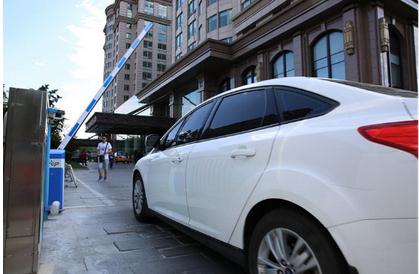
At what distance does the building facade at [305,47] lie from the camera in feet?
48.5

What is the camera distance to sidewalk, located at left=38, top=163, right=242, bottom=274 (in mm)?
3283

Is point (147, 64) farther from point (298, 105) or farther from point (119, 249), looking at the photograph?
point (298, 105)

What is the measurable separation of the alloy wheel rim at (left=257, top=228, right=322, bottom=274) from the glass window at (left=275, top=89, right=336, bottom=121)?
78 centimetres

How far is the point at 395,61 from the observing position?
16.1m

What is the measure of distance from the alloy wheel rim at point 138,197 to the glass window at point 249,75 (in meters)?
17.4

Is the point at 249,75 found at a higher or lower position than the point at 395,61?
higher

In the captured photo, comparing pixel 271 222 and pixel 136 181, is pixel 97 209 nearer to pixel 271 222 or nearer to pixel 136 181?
pixel 136 181

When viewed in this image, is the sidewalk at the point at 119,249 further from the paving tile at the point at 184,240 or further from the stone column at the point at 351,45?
the stone column at the point at 351,45

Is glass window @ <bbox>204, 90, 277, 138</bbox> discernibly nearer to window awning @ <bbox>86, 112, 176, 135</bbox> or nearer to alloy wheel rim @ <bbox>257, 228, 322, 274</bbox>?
alloy wheel rim @ <bbox>257, 228, 322, 274</bbox>

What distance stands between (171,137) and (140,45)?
3103 inches

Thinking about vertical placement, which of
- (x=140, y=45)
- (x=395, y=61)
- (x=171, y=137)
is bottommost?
(x=171, y=137)

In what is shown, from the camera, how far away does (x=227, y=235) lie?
106 inches

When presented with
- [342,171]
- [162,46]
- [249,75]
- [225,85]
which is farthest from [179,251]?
[162,46]

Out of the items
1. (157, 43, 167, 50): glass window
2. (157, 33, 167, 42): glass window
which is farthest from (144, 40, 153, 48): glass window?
(157, 33, 167, 42): glass window
